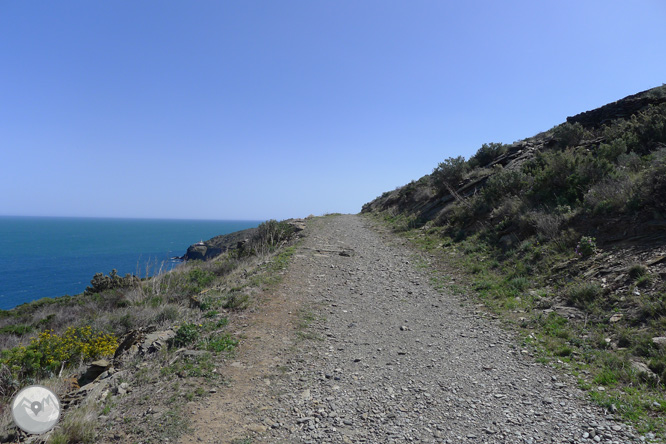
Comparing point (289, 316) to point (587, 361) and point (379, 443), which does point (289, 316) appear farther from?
point (587, 361)

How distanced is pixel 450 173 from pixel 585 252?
14.3 metres

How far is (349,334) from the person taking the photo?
6.91m

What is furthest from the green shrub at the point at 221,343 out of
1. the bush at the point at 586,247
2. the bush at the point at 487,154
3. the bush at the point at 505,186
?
the bush at the point at 487,154

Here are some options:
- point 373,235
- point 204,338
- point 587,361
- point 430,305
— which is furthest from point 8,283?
point 587,361

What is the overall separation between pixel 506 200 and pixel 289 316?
11.1 m

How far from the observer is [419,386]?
481 centimetres

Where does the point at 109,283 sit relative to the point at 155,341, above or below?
below

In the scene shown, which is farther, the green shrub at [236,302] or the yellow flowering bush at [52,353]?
the green shrub at [236,302]

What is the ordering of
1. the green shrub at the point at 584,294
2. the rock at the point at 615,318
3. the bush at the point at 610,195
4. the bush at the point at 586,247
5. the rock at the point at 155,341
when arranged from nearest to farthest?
the rock at the point at 155,341, the rock at the point at 615,318, the green shrub at the point at 584,294, the bush at the point at 586,247, the bush at the point at 610,195

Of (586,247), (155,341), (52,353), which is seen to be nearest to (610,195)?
(586,247)

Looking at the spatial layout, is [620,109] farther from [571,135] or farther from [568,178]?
[568,178]

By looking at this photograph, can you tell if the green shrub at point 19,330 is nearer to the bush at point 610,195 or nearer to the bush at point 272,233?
the bush at point 272,233

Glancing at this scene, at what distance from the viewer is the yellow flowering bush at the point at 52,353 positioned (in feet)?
19.4

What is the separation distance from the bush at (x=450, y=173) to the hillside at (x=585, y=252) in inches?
125
